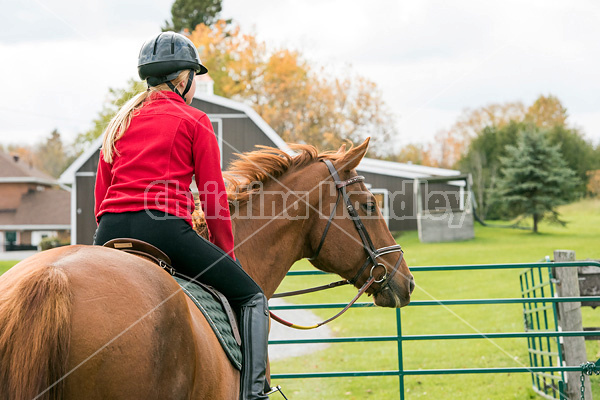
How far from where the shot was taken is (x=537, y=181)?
31.4m

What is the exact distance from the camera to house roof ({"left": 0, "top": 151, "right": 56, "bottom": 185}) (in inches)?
1555

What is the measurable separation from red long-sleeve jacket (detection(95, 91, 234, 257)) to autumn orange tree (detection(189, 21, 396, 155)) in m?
34.0

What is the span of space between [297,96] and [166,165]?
3832 centimetres

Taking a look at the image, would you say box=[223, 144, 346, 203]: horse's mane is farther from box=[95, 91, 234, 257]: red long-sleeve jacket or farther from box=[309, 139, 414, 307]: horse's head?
box=[95, 91, 234, 257]: red long-sleeve jacket

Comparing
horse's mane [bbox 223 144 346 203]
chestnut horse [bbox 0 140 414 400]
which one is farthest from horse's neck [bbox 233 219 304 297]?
chestnut horse [bbox 0 140 414 400]

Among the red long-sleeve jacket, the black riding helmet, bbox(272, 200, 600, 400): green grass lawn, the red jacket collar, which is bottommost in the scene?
bbox(272, 200, 600, 400): green grass lawn

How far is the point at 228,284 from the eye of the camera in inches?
112

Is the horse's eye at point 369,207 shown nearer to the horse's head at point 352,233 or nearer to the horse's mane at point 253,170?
the horse's head at point 352,233

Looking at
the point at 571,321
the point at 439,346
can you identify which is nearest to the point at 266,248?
the point at 571,321

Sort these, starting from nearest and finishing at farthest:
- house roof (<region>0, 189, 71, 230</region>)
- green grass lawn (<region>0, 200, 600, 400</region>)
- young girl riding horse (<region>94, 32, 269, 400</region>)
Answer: young girl riding horse (<region>94, 32, 269, 400</region>), green grass lawn (<region>0, 200, 600, 400</region>), house roof (<region>0, 189, 71, 230</region>)

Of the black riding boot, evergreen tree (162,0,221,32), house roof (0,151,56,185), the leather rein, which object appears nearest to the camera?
the black riding boot

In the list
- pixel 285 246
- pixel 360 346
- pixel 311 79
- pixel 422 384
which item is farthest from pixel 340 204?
pixel 311 79

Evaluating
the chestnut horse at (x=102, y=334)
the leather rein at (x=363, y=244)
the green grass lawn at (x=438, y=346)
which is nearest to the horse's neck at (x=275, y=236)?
the leather rein at (x=363, y=244)

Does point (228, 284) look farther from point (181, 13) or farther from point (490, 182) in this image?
point (181, 13)
